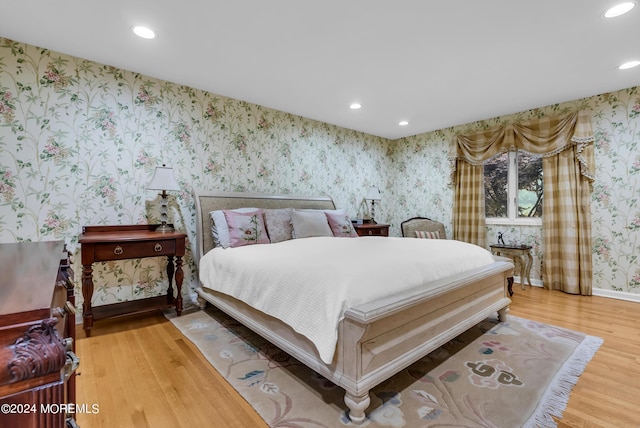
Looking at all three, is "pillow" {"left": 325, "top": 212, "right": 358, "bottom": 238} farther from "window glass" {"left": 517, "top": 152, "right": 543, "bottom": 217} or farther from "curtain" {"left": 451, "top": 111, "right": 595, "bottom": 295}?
"window glass" {"left": 517, "top": 152, "right": 543, "bottom": 217}

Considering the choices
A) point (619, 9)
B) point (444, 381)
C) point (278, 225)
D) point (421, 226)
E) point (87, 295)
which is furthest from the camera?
point (421, 226)

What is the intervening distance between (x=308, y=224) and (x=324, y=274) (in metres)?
1.70

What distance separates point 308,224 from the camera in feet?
11.2

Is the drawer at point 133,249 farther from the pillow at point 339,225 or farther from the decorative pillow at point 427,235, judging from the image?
the decorative pillow at point 427,235

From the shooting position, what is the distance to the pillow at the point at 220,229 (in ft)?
9.68

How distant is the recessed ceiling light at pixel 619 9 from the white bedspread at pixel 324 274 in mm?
1898

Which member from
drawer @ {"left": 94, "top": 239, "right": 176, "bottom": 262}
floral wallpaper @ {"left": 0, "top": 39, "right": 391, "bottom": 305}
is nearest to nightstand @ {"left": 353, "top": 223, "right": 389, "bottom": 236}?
floral wallpaper @ {"left": 0, "top": 39, "right": 391, "bottom": 305}

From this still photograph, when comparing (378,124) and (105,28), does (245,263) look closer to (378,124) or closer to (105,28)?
(105,28)

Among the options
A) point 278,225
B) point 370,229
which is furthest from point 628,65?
point 278,225

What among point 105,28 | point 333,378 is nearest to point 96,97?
point 105,28

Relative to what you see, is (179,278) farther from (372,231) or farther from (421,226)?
(421,226)

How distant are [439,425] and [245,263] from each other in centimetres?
160

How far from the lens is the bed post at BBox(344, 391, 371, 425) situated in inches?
59.0

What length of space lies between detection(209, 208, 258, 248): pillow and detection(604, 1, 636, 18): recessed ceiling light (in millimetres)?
3293
